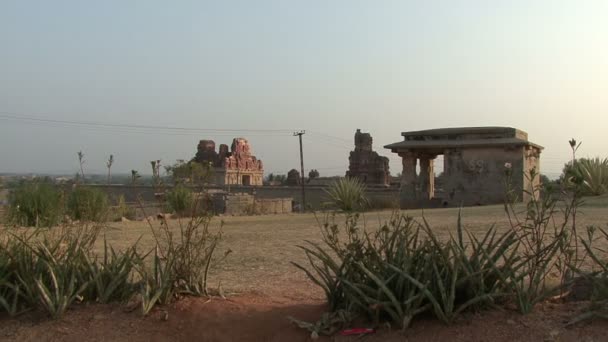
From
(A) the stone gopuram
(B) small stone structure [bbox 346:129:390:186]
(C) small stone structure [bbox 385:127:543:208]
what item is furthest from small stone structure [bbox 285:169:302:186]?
(C) small stone structure [bbox 385:127:543:208]

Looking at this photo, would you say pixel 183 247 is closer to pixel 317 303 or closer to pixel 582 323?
pixel 317 303

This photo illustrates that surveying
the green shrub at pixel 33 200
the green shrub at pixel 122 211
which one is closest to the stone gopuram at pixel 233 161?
the green shrub at pixel 122 211

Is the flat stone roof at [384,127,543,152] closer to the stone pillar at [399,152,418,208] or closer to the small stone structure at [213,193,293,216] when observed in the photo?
the stone pillar at [399,152,418,208]

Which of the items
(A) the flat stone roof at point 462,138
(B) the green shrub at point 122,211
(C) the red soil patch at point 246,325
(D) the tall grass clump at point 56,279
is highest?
(A) the flat stone roof at point 462,138

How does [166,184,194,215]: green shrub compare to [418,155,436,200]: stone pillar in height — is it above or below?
below

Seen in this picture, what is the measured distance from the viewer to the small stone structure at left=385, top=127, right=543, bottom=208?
59.6 ft

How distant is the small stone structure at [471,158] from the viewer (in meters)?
18.2

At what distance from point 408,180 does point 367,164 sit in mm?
18509

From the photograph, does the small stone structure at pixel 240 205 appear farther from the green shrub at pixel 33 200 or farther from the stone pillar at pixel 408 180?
the green shrub at pixel 33 200

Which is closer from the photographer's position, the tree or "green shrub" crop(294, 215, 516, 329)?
"green shrub" crop(294, 215, 516, 329)

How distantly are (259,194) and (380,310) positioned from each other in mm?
31213

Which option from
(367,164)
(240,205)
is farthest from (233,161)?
(240,205)

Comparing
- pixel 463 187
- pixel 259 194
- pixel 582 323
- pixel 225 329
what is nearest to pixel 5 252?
pixel 225 329

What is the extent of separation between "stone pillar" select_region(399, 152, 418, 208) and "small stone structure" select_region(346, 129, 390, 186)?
16956 mm
